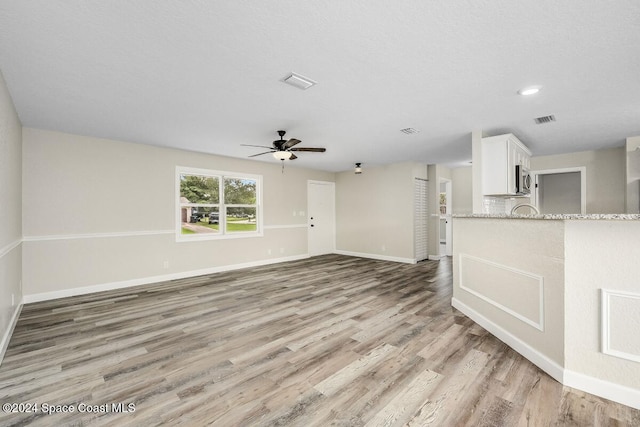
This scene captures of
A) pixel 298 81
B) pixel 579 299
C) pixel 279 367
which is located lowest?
pixel 279 367

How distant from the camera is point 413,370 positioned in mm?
2191

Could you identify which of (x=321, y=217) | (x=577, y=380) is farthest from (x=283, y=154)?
(x=321, y=217)

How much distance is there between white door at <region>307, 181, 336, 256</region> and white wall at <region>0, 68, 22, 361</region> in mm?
5517

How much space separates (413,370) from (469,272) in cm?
164

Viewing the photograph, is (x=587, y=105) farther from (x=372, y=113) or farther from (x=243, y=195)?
(x=243, y=195)

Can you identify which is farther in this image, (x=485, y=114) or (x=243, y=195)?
(x=243, y=195)

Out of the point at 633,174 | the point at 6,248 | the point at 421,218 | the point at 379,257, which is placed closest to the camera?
the point at 6,248

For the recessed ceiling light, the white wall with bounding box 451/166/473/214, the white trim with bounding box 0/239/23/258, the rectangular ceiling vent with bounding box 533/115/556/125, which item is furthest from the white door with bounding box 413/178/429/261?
the white trim with bounding box 0/239/23/258

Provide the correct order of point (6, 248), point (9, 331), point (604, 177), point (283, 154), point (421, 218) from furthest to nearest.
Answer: point (421, 218) < point (604, 177) < point (283, 154) < point (9, 331) < point (6, 248)

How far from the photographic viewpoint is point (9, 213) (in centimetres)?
291

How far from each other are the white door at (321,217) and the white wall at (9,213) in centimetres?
552

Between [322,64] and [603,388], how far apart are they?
311cm

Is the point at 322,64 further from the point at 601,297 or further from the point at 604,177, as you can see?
the point at 604,177

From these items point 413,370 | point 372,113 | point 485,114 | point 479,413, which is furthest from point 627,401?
point 372,113
